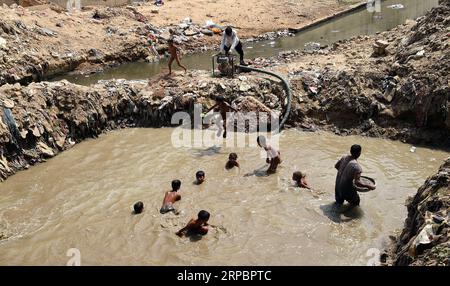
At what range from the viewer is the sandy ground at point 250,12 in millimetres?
21734

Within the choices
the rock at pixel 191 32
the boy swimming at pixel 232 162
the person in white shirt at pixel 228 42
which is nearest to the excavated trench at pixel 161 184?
the boy swimming at pixel 232 162

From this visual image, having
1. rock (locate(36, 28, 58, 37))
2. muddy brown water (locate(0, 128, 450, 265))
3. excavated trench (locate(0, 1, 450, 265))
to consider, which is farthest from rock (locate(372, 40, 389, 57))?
rock (locate(36, 28, 58, 37))

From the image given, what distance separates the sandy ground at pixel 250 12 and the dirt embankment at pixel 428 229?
51.1ft

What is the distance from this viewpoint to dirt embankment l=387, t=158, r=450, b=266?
4.85m

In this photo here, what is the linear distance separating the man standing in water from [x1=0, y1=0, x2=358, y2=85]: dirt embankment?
36.8 feet

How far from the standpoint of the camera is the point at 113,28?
19172mm

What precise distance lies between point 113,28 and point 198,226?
14.0m

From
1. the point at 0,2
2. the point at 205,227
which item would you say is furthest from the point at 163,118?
the point at 0,2

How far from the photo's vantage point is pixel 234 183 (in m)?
8.96

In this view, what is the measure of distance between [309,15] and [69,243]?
19343mm

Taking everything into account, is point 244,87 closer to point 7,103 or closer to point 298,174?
point 298,174

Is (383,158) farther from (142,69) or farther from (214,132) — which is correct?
(142,69)

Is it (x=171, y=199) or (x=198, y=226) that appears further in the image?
(x=171, y=199)

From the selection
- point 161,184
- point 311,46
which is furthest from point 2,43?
point 311,46
